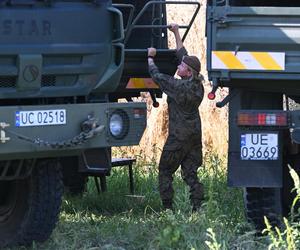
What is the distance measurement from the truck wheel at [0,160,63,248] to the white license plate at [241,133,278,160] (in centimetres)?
135

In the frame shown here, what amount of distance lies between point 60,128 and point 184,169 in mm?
2337

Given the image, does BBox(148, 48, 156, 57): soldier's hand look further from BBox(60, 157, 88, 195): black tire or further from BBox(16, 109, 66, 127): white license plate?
BBox(16, 109, 66, 127): white license plate

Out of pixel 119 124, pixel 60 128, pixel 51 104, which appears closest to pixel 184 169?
pixel 119 124

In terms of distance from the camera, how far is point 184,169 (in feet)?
25.6

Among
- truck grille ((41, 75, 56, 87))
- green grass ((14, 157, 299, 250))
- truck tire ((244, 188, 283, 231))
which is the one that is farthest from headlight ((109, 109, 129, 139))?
truck tire ((244, 188, 283, 231))

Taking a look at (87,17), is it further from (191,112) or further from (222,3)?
(191,112)

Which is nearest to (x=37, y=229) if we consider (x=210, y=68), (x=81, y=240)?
(x=81, y=240)

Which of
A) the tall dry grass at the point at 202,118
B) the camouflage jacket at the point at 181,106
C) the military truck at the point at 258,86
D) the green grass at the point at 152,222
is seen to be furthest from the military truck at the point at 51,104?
the tall dry grass at the point at 202,118

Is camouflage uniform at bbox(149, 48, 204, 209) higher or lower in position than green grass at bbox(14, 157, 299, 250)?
higher

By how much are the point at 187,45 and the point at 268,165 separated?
5294 mm

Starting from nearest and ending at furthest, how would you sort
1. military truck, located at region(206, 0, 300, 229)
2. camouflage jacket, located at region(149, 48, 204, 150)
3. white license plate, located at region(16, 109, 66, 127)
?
white license plate, located at region(16, 109, 66, 127), military truck, located at region(206, 0, 300, 229), camouflage jacket, located at region(149, 48, 204, 150)

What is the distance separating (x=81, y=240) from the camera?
6566mm

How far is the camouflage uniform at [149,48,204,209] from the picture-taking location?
7383 mm

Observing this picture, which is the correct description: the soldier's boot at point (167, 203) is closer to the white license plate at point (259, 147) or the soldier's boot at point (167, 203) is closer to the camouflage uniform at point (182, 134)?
the camouflage uniform at point (182, 134)
